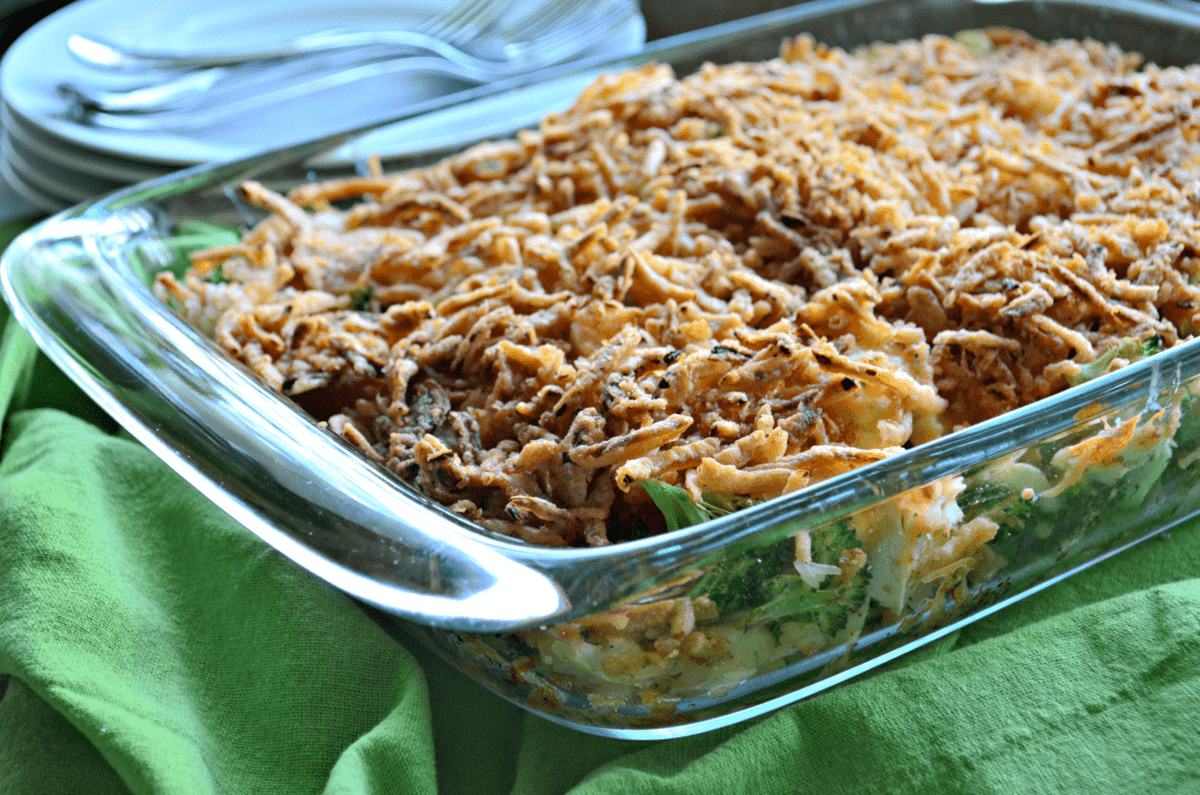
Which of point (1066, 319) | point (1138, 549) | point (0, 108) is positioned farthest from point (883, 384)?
point (0, 108)

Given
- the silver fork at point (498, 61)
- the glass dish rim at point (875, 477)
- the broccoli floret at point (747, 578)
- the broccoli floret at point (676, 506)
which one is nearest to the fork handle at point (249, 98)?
the silver fork at point (498, 61)

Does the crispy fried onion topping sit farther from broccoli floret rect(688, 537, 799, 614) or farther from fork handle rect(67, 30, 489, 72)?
fork handle rect(67, 30, 489, 72)

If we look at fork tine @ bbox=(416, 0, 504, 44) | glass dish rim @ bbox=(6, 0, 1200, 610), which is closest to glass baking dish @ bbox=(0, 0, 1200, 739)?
glass dish rim @ bbox=(6, 0, 1200, 610)

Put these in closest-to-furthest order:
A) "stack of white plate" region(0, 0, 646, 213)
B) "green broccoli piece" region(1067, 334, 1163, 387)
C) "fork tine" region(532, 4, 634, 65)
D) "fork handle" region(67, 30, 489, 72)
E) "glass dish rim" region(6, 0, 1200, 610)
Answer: "glass dish rim" region(6, 0, 1200, 610), "green broccoli piece" region(1067, 334, 1163, 387), "stack of white plate" region(0, 0, 646, 213), "fork handle" region(67, 30, 489, 72), "fork tine" region(532, 4, 634, 65)

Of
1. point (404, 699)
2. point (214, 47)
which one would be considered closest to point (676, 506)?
point (404, 699)

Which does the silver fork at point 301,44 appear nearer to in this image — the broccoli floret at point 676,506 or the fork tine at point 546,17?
the fork tine at point 546,17
